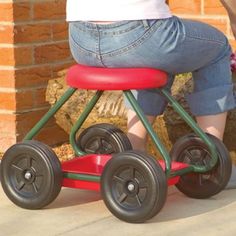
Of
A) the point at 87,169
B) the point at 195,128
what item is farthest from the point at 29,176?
the point at 195,128

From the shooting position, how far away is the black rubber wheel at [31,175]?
3.95 m

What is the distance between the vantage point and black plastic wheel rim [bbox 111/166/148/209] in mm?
3791

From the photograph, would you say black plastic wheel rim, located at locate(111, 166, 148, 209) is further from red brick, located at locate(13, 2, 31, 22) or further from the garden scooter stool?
red brick, located at locate(13, 2, 31, 22)

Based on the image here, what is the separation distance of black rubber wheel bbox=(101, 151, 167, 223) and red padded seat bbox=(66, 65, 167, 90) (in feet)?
0.98

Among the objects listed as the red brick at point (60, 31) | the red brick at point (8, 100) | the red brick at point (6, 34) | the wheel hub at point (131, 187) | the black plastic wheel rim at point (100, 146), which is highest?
the red brick at point (6, 34)

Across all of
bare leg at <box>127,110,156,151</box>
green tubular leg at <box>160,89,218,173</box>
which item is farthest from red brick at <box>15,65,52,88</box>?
green tubular leg at <box>160,89,218,173</box>

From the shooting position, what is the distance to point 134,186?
12.5 feet

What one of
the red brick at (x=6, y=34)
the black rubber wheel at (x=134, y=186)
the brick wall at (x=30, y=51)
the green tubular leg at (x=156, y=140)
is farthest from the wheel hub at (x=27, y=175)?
the red brick at (x=6, y=34)

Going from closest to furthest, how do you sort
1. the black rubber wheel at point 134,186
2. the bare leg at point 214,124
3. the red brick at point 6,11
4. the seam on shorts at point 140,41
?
1. the black rubber wheel at point 134,186
2. the seam on shorts at point 140,41
3. the bare leg at point 214,124
4. the red brick at point 6,11

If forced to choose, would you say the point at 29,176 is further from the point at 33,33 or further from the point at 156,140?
the point at 33,33

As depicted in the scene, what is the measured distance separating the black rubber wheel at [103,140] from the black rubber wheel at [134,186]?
1.70 ft

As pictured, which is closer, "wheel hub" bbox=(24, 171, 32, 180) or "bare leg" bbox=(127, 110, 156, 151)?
"wheel hub" bbox=(24, 171, 32, 180)

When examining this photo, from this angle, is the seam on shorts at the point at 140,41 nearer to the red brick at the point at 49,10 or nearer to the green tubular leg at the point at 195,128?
the green tubular leg at the point at 195,128

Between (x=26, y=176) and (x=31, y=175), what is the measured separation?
1.4 inches
